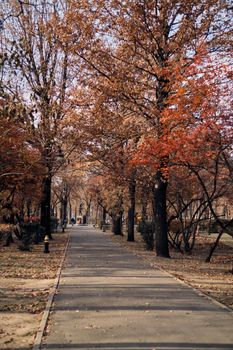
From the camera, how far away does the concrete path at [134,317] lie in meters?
6.61

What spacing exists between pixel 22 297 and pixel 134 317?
3420 mm

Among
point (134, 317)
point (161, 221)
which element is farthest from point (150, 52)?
point (134, 317)

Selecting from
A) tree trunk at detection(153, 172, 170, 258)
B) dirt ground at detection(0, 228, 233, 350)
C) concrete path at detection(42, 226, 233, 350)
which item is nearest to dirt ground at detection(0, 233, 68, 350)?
dirt ground at detection(0, 228, 233, 350)

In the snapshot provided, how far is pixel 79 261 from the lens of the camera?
746 inches

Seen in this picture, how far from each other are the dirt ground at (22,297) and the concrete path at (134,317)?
1.11ft

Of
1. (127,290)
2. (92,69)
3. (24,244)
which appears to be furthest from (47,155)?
(127,290)

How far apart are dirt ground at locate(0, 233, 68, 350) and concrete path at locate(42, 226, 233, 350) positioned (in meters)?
0.34

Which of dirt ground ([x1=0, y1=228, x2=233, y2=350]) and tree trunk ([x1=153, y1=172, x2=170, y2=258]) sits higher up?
tree trunk ([x1=153, y1=172, x2=170, y2=258])

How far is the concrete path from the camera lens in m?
6.61

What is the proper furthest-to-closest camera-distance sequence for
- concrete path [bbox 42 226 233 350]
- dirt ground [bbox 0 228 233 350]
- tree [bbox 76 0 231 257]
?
tree [bbox 76 0 231 257]
dirt ground [bbox 0 228 233 350]
concrete path [bbox 42 226 233 350]

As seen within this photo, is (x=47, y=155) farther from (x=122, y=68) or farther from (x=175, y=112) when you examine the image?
(x=175, y=112)

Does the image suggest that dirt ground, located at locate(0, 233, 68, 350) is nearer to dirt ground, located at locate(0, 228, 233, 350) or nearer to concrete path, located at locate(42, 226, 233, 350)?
dirt ground, located at locate(0, 228, 233, 350)

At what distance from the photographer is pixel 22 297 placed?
420 inches

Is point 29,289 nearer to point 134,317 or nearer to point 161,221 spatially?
point 134,317
